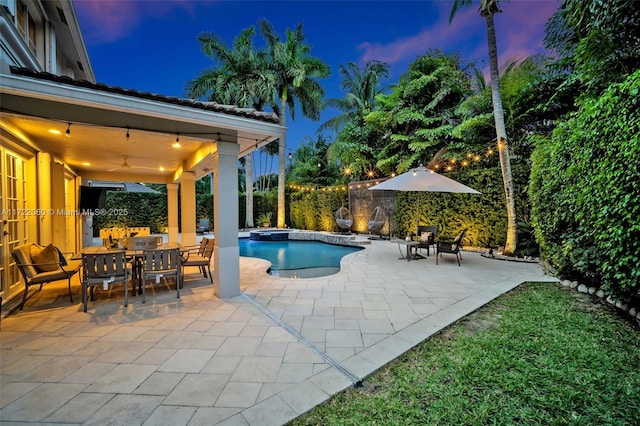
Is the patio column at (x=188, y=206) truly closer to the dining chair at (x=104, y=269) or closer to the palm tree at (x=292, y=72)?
the dining chair at (x=104, y=269)

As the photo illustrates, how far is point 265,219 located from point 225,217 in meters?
13.7

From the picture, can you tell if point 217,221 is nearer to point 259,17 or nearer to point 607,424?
point 607,424

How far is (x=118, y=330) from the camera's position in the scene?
339cm

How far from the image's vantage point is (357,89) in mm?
17422

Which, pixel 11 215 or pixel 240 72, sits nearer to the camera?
pixel 11 215

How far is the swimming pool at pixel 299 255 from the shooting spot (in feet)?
25.1

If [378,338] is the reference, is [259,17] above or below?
above

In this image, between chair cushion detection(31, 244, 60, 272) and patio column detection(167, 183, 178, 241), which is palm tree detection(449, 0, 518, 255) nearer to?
chair cushion detection(31, 244, 60, 272)

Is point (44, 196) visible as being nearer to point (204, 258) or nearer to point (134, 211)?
point (204, 258)

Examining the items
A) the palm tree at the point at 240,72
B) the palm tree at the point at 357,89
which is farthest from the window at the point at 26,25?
the palm tree at the point at 357,89

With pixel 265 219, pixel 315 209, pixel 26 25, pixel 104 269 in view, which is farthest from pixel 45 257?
pixel 265 219

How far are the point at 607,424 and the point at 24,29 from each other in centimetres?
957

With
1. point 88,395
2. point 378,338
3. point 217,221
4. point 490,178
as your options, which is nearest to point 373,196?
point 490,178

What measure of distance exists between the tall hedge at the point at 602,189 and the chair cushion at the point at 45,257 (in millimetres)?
7841
